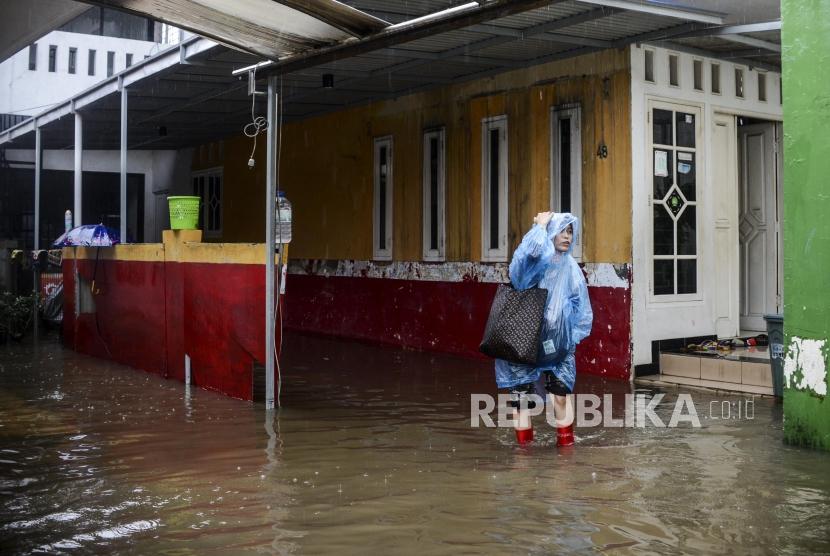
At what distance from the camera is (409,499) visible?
517 centimetres

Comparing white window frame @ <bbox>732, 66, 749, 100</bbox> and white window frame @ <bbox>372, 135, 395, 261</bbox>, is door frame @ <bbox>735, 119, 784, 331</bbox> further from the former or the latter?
white window frame @ <bbox>372, 135, 395, 261</bbox>

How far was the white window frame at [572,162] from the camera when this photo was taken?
10.5m

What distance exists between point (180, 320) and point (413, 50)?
12.8 feet

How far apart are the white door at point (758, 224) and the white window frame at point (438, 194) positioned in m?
3.81

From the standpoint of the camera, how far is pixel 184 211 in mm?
9594

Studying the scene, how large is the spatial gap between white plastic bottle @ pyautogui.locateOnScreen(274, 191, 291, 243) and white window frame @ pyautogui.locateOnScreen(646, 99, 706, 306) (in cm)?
395

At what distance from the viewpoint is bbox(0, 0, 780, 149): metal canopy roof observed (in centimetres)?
693

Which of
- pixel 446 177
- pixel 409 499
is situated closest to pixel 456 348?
pixel 446 177

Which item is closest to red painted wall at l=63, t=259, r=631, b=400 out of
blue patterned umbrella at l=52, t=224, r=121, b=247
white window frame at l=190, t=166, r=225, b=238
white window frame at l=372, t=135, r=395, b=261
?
blue patterned umbrella at l=52, t=224, r=121, b=247

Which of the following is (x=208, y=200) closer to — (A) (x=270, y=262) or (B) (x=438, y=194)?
(B) (x=438, y=194)

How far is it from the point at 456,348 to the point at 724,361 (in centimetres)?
381

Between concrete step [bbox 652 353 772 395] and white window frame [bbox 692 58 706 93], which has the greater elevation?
white window frame [bbox 692 58 706 93]

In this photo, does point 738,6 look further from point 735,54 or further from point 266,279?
point 266,279

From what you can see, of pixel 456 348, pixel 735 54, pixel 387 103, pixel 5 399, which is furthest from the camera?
pixel 387 103
